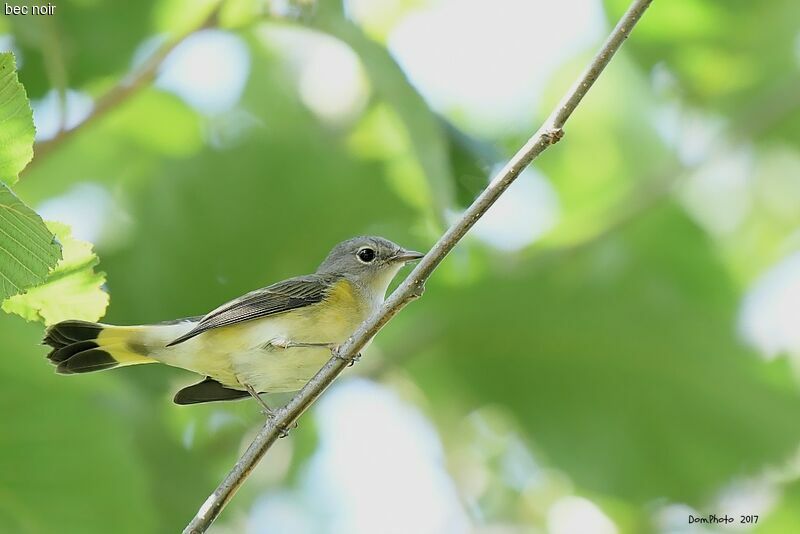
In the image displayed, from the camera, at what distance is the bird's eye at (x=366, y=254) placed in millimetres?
4602

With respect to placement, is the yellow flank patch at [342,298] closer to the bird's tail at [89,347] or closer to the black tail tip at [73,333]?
the bird's tail at [89,347]

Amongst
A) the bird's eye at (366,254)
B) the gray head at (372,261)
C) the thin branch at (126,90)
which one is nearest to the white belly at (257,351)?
the gray head at (372,261)

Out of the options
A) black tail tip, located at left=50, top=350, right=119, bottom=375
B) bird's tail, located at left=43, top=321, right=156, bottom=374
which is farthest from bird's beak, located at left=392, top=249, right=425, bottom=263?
black tail tip, located at left=50, top=350, right=119, bottom=375

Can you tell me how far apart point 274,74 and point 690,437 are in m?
3.21

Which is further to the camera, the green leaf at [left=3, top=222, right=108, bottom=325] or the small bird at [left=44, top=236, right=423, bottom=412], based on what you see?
the small bird at [left=44, top=236, right=423, bottom=412]

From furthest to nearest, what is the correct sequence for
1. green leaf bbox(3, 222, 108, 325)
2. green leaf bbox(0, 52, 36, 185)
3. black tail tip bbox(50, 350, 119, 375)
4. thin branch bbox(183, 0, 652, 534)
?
black tail tip bbox(50, 350, 119, 375)
green leaf bbox(3, 222, 108, 325)
thin branch bbox(183, 0, 652, 534)
green leaf bbox(0, 52, 36, 185)

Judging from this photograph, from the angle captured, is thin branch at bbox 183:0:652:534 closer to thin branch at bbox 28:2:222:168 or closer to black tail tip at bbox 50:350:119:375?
black tail tip at bbox 50:350:119:375

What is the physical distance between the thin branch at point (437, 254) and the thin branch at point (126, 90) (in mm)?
1553

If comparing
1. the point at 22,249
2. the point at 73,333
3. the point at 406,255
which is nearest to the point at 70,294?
the point at 22,249

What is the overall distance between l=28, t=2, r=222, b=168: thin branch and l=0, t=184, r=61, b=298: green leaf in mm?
1505

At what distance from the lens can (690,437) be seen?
18.5ft

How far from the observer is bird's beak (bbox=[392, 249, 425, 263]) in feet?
14.5

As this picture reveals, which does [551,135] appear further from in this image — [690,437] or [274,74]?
[274,74]

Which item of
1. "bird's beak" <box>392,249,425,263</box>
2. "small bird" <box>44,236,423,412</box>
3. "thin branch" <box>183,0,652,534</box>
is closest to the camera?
"thin branch" <box>183,0,652,534</box>
